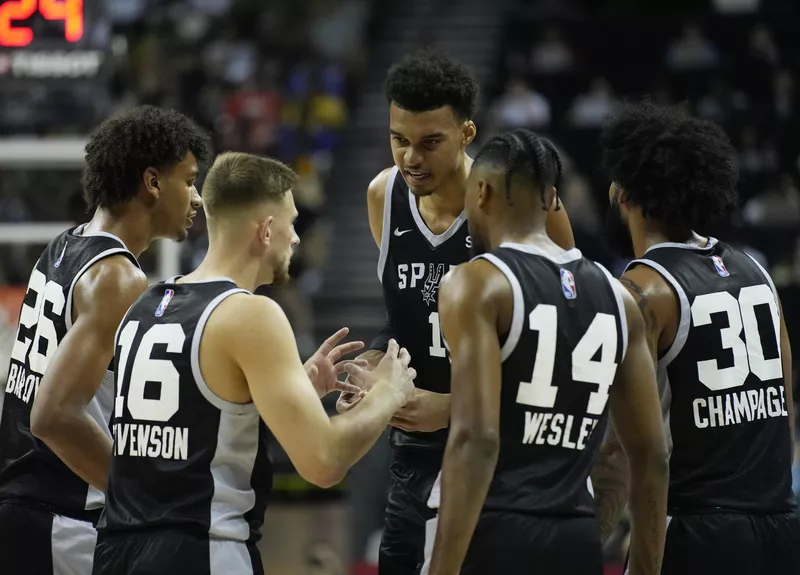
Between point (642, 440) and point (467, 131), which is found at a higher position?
point (467, 131)

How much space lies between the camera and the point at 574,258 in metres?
3.89

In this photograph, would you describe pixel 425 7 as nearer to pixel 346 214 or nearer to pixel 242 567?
pixel 346 214

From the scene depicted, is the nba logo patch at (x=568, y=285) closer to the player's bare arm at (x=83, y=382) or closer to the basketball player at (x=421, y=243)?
the basketball player at (x=421, y=243)

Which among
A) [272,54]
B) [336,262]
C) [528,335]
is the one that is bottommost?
[336,262]

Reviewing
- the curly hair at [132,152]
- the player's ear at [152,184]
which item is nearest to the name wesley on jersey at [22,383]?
the curly hair at [132,152]

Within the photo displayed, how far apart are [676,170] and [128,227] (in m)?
2.10

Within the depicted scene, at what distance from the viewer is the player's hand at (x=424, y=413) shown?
179 inches

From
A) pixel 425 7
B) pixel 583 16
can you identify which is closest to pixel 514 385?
pixel 583 16

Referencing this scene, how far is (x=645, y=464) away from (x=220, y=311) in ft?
4.82

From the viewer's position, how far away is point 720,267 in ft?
14.3

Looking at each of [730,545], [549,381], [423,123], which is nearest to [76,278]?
[423,123]

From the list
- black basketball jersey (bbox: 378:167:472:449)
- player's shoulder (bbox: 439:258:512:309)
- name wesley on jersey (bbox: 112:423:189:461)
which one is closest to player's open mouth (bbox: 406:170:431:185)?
black basketball jersey (bbox: 378:167:472:449)

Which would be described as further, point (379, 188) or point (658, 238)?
point (379, 188)

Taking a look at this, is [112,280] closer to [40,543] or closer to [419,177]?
[40,543]
